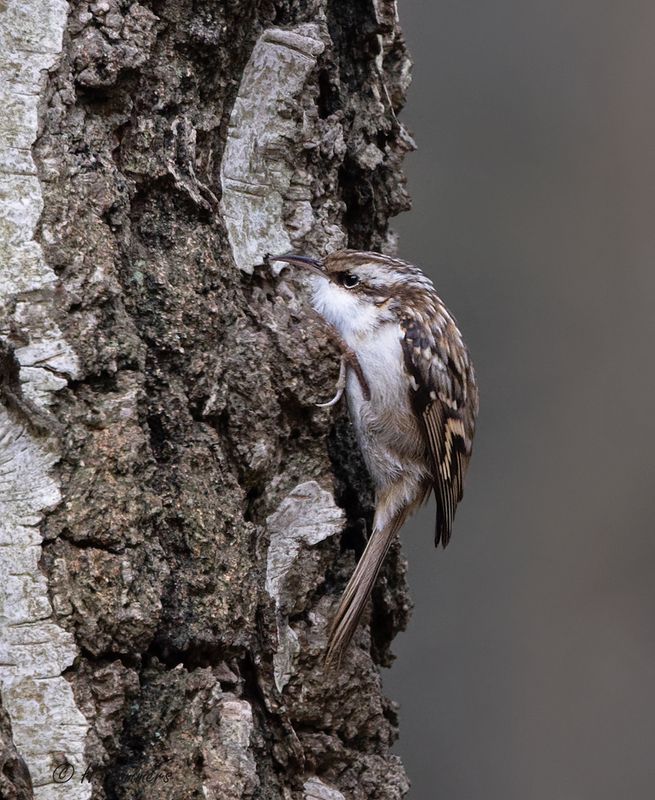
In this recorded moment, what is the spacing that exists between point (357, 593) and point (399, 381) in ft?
1.89

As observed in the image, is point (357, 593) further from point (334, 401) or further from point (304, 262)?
point (304, 262)

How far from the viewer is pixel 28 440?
170cm

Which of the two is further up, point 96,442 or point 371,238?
point 371,238

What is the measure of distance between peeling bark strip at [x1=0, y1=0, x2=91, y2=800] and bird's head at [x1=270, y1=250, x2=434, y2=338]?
545 mm

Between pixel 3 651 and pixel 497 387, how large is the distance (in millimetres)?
2349

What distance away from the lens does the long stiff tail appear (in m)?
2.10

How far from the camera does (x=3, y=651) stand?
1644 mm

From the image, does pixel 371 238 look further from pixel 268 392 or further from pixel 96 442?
pixel 96 442

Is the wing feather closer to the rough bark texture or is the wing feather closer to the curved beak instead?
the rough bark texture

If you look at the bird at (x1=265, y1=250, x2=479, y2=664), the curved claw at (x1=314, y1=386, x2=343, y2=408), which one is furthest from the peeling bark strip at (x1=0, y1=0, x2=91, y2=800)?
the bird at (x1=265, y1=250, x2=479, y2=664)

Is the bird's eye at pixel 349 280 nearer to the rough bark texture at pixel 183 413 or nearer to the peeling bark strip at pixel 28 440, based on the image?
the rough bark texture at pixel 183 413

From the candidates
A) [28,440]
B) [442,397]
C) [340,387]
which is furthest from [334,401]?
[28,440]

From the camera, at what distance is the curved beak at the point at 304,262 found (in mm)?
2158

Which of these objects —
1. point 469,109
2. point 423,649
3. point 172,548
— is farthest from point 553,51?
point 172,548
